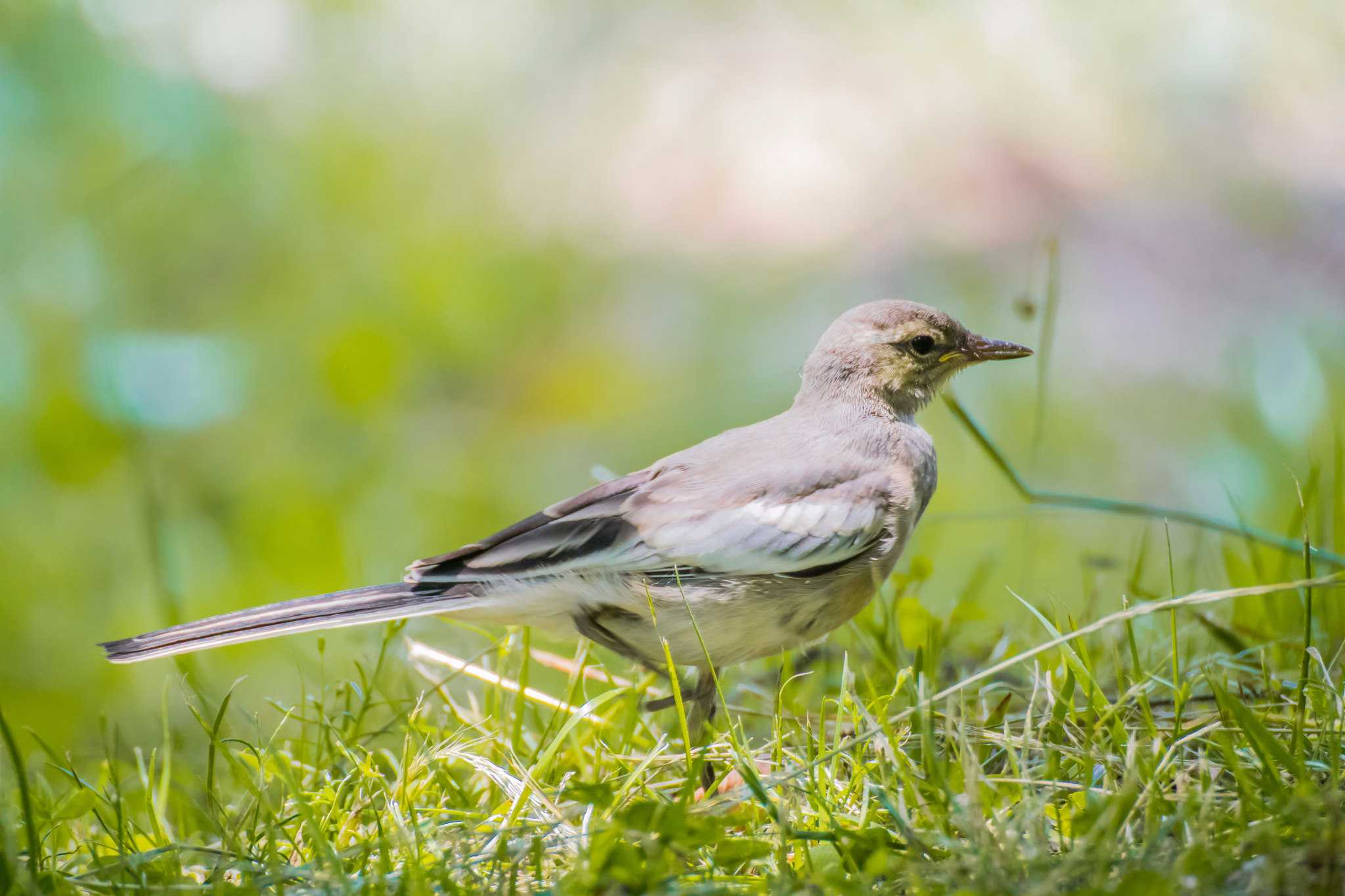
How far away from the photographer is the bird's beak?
376cm

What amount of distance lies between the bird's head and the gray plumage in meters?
0.25

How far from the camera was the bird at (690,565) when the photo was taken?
3104mm

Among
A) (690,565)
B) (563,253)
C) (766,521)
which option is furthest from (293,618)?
(563,253)

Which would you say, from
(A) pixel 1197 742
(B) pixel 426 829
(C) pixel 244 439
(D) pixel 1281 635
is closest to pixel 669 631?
(B) pixel 426 829

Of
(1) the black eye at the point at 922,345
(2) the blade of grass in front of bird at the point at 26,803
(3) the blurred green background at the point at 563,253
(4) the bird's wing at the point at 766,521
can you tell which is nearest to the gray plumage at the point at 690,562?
(4) the bird's wing at the point at 766,521

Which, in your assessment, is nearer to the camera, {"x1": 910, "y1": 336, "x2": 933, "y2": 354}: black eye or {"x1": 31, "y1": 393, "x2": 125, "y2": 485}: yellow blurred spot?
{"x1": 910, "y1": 336, "x2": 933, "y2": 354}: black eye

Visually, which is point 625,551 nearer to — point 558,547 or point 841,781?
point 558,547

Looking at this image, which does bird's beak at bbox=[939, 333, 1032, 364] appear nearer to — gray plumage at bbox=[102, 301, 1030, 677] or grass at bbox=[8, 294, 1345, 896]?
grass at bbox=[8, 294, 1345, 896]

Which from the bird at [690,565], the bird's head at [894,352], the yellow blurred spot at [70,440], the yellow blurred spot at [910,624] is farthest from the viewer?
the yellow blurred spot at [70,440]

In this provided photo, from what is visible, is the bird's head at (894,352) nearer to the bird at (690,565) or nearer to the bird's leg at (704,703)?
the bird at (690,565)

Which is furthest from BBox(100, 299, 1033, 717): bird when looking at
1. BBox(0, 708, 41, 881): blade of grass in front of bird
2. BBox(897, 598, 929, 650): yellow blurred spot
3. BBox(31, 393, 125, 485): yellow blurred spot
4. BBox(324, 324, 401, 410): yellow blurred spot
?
BBox(324, 324, 401, 410): yellow blurred spot

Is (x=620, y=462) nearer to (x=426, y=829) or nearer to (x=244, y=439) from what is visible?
(x=244, y=439)

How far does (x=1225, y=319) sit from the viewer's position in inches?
293

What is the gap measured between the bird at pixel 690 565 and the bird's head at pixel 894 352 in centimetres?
25
